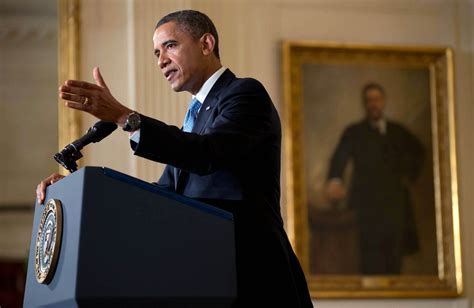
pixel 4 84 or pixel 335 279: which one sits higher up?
pixel 4 84

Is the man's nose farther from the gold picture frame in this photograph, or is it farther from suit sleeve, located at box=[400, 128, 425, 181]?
suit sleeve, located at box=[400, 128, 425, 181]

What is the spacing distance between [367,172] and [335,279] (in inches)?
41.6

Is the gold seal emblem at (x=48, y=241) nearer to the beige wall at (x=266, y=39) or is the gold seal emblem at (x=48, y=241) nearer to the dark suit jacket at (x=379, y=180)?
the beige wall at (x=266, y=39)

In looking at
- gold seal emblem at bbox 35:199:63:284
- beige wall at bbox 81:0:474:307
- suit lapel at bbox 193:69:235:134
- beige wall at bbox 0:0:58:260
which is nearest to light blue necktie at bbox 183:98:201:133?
suit lapel at bbox 193:69:235:134

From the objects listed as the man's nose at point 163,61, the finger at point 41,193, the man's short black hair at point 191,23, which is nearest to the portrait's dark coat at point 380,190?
the man's short black hair at point 191,23

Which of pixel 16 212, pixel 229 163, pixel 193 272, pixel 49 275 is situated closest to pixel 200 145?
pixel 229 163

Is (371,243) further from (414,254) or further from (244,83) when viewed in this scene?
(244,83)

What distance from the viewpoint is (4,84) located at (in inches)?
582

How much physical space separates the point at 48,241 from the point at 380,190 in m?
6.32

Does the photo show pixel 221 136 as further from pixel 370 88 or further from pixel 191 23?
pixel 370 88

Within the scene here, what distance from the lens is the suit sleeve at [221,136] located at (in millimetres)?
3227

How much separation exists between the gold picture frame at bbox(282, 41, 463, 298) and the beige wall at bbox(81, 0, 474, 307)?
109 millimetres

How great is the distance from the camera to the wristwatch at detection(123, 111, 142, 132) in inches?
125

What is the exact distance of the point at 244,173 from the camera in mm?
3500
